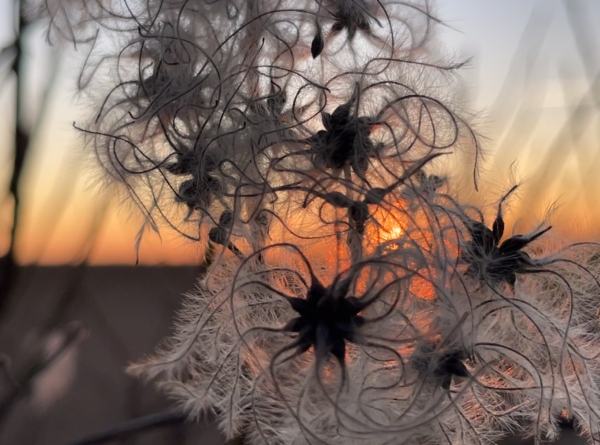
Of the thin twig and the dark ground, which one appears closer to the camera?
the thin twig

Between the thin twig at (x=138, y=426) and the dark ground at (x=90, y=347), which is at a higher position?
the thin twig at (x=138, y=426)

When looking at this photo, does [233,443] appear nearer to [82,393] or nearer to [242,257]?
[242,257]

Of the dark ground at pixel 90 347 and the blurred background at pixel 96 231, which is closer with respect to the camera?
the blurred background at pixel 96 231

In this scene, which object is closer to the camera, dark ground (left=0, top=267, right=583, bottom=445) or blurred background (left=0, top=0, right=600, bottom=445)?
blurred background (left=0, top=0, right=600, bottom=445)

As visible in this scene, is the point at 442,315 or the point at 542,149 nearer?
the point at 442,315

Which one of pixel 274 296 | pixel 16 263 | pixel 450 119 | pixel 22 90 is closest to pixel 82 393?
pixel 16 263

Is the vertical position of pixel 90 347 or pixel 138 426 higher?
pixel 138 426

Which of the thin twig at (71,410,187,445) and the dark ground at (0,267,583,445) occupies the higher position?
the thin twig at (71,410,187,445)

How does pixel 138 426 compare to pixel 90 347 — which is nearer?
pixel 138 426
